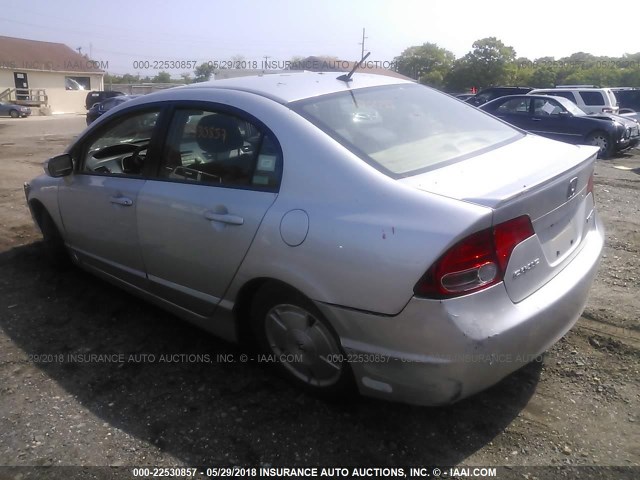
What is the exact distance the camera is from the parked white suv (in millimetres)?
16391

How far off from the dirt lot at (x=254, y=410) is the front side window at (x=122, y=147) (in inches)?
40.7

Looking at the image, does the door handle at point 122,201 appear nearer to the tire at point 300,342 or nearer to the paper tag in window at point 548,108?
the tire at point 300,342

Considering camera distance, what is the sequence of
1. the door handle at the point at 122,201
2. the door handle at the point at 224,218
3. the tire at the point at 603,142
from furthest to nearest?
1. the tire at the point at 603,142
2. the door handle at the point at 122,201
3. the door handle at the point at 224,218

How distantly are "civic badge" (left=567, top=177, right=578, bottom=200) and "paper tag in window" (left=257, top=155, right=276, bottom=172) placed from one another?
1406 mm

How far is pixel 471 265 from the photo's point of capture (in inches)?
82.6

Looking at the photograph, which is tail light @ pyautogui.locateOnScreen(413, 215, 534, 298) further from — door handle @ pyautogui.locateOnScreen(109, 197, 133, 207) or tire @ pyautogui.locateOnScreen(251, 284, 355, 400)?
door handle @ pyautogui.locateOnScreen(109, 197, 133, 207)

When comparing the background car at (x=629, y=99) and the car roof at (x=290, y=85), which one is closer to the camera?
the car roof at (x=290, y=85)

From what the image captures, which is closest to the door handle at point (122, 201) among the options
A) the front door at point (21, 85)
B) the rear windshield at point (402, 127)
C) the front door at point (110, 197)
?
the front door at point (110, 197)

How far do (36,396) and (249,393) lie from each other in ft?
3.75

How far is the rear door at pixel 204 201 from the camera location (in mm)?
2682

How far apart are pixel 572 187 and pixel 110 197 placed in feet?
8.85

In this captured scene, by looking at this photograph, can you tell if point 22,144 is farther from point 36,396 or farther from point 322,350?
point 322,350

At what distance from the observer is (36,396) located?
289 cm

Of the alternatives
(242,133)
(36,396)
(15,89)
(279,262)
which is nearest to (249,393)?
(279,262)
